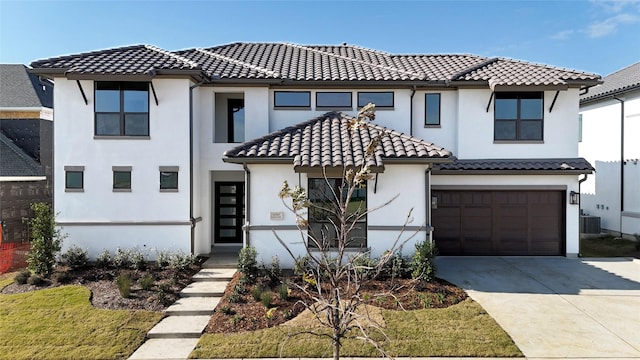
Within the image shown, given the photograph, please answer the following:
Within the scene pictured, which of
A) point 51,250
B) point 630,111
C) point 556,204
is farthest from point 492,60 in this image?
point 51,250

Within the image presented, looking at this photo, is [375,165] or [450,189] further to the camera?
[450,189]

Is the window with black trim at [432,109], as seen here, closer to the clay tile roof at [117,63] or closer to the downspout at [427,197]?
the downspout at [427,197]

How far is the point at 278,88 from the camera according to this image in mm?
11961

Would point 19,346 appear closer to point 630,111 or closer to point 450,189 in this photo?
point 450,189

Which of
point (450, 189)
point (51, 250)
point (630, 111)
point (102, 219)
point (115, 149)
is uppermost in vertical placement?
point (630, 111)

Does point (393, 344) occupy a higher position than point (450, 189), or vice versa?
point (450, 189)

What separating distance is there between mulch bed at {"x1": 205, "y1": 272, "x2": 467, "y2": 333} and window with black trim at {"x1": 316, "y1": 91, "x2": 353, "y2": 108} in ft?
20.1

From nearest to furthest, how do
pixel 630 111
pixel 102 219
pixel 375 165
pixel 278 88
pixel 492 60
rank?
1. pixel 375 165
2. pixel 102 219
3. pixel 278 88
4. pixel 492 60
5. pixel 630 111

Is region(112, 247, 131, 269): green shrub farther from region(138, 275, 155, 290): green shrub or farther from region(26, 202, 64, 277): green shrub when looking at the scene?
region(138, 275, 155, 290): green shrub

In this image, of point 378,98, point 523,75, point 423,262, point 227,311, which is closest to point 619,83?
point 523,75

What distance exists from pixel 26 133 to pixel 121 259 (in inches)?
546

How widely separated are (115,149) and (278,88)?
5511 mm

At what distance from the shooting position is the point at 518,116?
12164 mm

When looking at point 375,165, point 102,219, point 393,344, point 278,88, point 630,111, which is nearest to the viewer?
point 393,344
